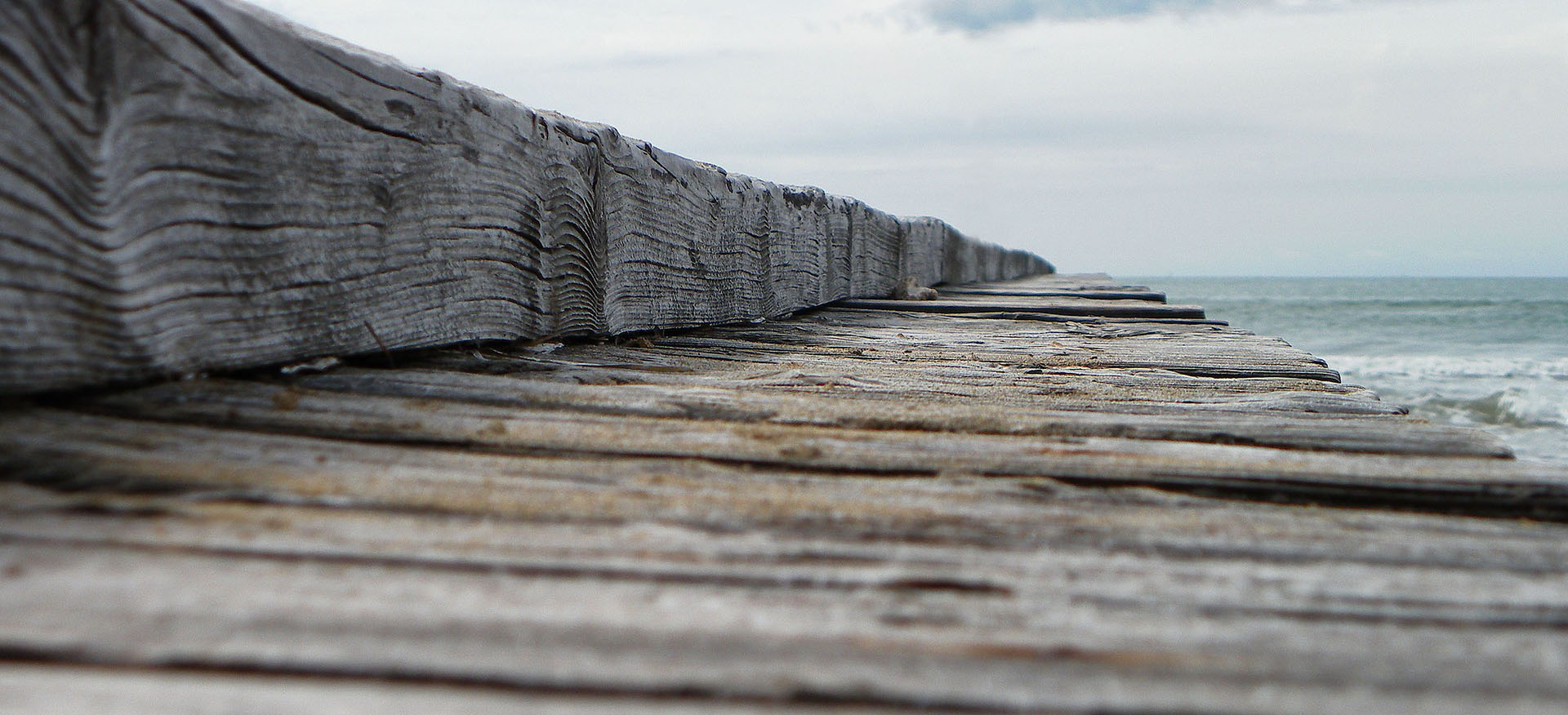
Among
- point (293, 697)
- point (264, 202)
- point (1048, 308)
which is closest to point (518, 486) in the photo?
point (293, 697)

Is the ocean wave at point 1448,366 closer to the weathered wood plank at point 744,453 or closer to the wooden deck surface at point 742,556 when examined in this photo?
the weathered wood plank at point 744,453

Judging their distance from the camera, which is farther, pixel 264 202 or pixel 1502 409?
pixel 1502 409

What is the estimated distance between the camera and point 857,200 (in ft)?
13.1

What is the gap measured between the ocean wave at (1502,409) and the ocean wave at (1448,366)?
108 inches

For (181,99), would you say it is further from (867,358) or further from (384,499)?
(867,358)

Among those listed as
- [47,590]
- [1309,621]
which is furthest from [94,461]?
[1309,621]

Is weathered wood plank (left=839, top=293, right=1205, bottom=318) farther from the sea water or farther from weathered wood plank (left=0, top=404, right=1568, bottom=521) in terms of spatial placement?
weathered wood plank (left=0, top=404, right=1568, bottom=521)

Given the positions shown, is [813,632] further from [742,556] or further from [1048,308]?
[1048,308]

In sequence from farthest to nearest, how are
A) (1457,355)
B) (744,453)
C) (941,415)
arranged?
1. (1457,355)
2. (941,415)
3. (744,453)

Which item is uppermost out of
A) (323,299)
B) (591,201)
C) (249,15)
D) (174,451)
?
(249,15)

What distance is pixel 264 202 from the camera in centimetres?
121

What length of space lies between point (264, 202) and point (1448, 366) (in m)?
20.6

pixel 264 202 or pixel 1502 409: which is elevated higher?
pixel 264 202

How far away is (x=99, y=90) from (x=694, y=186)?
4.96 ft
